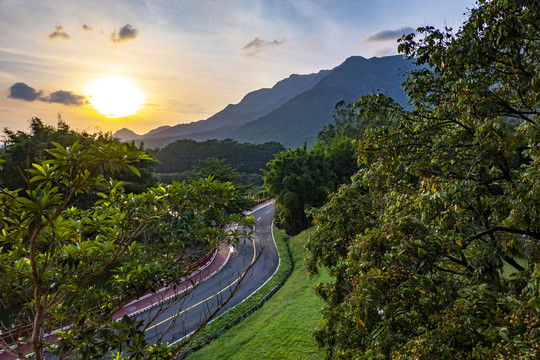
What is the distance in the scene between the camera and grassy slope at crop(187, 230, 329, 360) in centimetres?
1132

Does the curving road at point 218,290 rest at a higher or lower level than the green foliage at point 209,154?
lower

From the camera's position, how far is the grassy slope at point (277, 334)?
11320mm

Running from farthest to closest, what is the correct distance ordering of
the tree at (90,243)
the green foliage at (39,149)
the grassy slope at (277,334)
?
the green foliage at (39,149) < the grassy slope at (277,334) < the tree at (90,243)

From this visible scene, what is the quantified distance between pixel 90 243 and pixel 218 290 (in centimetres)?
978

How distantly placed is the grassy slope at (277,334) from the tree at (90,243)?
7922 mm

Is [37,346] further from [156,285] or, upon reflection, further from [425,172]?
[425,172]

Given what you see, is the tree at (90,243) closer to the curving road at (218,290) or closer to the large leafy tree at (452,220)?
the large leafy tree at (452,220)

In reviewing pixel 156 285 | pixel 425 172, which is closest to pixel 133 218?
pixel 156 285

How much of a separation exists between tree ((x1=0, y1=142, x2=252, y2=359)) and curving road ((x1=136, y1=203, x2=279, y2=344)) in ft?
18.9

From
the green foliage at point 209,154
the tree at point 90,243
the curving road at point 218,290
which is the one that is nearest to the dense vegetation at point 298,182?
the curving road at point 218,290

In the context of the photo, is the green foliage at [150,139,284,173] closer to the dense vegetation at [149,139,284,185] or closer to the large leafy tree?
the dense vegetation at [149,139,284,185]

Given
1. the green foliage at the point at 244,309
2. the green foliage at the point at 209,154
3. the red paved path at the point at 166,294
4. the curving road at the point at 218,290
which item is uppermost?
the green foliage at the point at 209,154

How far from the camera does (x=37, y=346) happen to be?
10.9 feet

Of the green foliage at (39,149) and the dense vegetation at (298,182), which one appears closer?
the green foliage at (39,149)
